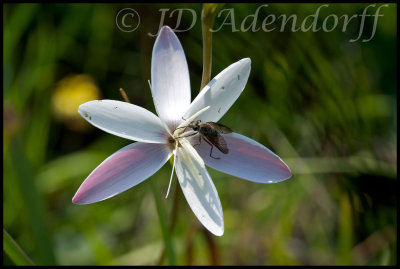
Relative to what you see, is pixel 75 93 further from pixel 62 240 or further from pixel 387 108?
pixel 387 108

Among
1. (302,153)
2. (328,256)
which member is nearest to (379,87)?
(302,153)

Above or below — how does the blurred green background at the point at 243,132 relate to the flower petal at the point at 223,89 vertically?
below

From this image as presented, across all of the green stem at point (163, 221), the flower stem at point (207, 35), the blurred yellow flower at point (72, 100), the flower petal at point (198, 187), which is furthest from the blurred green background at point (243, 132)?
the flower stem at point (207, 35)

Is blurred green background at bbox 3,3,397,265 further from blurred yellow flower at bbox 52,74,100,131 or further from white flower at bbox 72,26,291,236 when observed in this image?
white flower at bbox 72,26,291,236

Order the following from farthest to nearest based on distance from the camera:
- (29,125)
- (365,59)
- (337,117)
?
(365,59) → (29,125) → (337,117)

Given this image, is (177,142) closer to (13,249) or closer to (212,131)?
(212,131)

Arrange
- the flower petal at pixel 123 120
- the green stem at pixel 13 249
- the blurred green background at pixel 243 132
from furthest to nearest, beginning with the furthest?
the blurred green background at pixel 243 132
the green stem at pixel 13 249
the flower petal at pixel 123 120

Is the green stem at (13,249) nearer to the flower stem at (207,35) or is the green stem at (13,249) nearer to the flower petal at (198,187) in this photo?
the flower petal at (198,187)
